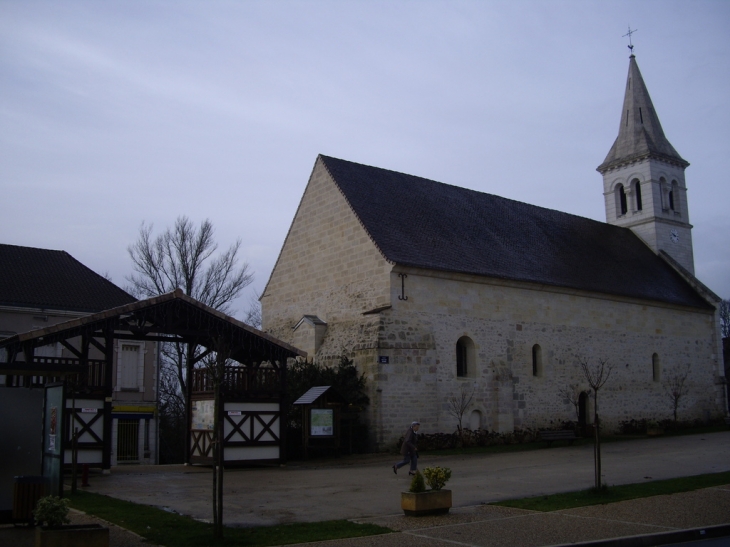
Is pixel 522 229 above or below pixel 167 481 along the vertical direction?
above

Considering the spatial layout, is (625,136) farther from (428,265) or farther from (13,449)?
(13,449)

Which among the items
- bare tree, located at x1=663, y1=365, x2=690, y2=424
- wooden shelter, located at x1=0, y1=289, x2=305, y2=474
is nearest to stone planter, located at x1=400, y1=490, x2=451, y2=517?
wooden shelter, located at x1=0, y1=289, x2=305, y2=474

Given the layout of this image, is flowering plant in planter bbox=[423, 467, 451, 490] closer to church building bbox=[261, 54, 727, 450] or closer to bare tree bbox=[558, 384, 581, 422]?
church building bbox=[261, 54, 727, 450]

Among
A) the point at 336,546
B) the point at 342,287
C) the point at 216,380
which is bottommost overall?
the point at 336,546

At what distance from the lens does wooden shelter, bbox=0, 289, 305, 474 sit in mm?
17484

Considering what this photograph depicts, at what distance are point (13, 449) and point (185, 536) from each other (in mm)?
3064

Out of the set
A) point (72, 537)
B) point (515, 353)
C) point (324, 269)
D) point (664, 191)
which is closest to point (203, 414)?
point (324, 269)

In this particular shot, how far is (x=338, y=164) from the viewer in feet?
95.0

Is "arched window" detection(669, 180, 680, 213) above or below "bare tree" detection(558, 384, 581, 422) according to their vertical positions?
above

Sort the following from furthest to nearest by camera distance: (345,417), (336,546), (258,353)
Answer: (345,417)
(258,353)
(336,546)

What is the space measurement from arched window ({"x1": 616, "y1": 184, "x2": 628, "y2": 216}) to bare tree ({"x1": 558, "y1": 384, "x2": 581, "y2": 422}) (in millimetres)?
16149

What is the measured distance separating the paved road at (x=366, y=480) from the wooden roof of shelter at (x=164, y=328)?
130 inches

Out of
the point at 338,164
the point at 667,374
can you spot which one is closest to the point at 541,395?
the point at 667,374

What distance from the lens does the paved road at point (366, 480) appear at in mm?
12484
